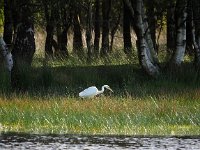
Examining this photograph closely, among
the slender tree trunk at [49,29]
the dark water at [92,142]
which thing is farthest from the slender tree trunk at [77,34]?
the dark water at [92,142]

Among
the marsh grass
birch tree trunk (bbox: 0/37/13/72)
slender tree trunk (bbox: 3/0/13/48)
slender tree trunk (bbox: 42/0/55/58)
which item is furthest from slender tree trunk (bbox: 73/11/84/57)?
the marsh grass

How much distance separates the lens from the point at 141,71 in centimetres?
2505

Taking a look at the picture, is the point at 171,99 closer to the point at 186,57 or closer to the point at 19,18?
the point at 19,18

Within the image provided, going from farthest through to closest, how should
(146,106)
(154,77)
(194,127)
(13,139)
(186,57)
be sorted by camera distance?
(186,57) → (154,77) → (146,106) → (194,127) → (13,139)

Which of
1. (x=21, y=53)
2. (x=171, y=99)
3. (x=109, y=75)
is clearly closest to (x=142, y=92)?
(x=171, y=99)

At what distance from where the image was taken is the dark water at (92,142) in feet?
44.9

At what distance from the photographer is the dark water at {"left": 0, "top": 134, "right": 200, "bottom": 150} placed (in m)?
13.7

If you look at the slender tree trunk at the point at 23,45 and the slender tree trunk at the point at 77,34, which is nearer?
the slender tree trunk at the point at 23,45

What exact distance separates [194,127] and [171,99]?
2518 millimetres

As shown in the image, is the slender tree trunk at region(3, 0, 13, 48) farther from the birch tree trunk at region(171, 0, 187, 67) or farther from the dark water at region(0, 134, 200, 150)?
the dark water at region(0, 134, 200, 150)

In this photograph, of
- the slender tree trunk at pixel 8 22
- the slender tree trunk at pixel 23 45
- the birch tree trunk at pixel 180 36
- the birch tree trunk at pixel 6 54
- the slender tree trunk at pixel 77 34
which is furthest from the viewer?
the slender tree trunk at pixel 77 34

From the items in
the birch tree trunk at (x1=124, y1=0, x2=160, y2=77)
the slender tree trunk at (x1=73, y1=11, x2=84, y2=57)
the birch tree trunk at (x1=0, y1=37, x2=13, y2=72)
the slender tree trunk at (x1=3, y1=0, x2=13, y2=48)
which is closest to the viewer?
the birch tree trunk at (x1=0, y1=37, x2=13, y2=72)

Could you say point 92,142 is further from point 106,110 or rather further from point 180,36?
point 180,36

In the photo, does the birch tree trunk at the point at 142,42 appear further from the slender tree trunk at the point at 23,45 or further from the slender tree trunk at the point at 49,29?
the slender tree trunk at the point at 49,29
